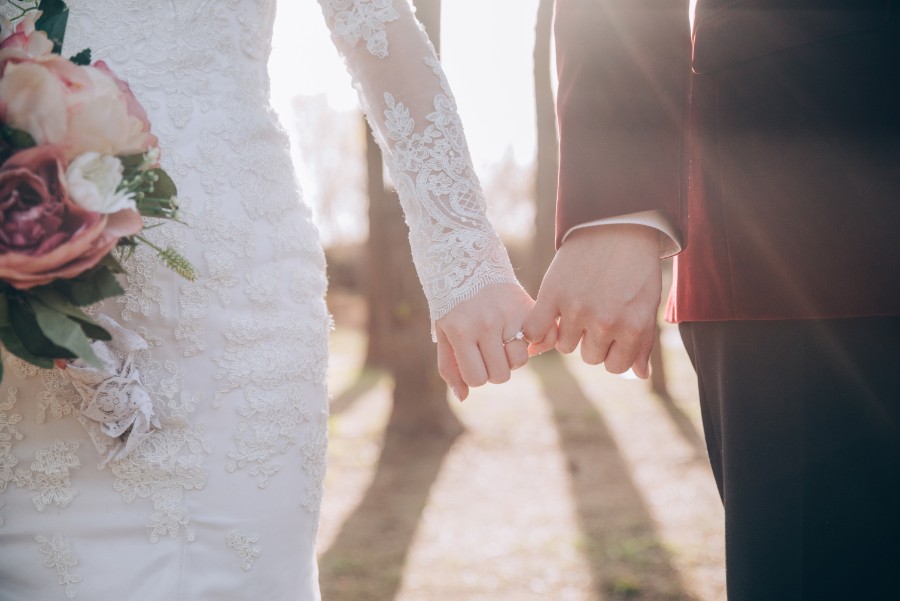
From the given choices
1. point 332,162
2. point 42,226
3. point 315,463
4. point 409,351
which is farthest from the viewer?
point 332,162

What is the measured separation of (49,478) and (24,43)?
833 millimetres

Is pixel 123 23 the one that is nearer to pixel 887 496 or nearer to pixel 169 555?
pixel 169 555

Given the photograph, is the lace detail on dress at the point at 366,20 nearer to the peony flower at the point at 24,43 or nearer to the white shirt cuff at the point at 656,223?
the white shirt cuff at the point at 656,223

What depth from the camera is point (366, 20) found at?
1874 millimetres

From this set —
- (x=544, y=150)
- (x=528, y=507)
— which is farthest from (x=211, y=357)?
(x=544, y=150)

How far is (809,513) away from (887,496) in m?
0.14

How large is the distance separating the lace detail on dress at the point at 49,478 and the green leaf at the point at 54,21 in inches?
30.3

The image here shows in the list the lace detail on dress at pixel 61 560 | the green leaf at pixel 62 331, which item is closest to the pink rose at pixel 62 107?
the green leaf at pixel 62 331

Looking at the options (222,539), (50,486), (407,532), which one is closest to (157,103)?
(50,486)

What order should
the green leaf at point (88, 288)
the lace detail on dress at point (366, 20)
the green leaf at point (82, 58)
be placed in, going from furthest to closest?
the lace detail on dress at point (366, 20)
the green leaf at point (82, 58)
the green leaf at point (88, 288)

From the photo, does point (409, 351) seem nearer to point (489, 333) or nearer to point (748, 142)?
point (489, 333)

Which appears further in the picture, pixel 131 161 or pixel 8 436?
pixel 8 436

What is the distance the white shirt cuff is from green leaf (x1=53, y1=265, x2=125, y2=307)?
0.93 meters

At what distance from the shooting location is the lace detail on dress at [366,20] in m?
1.87
